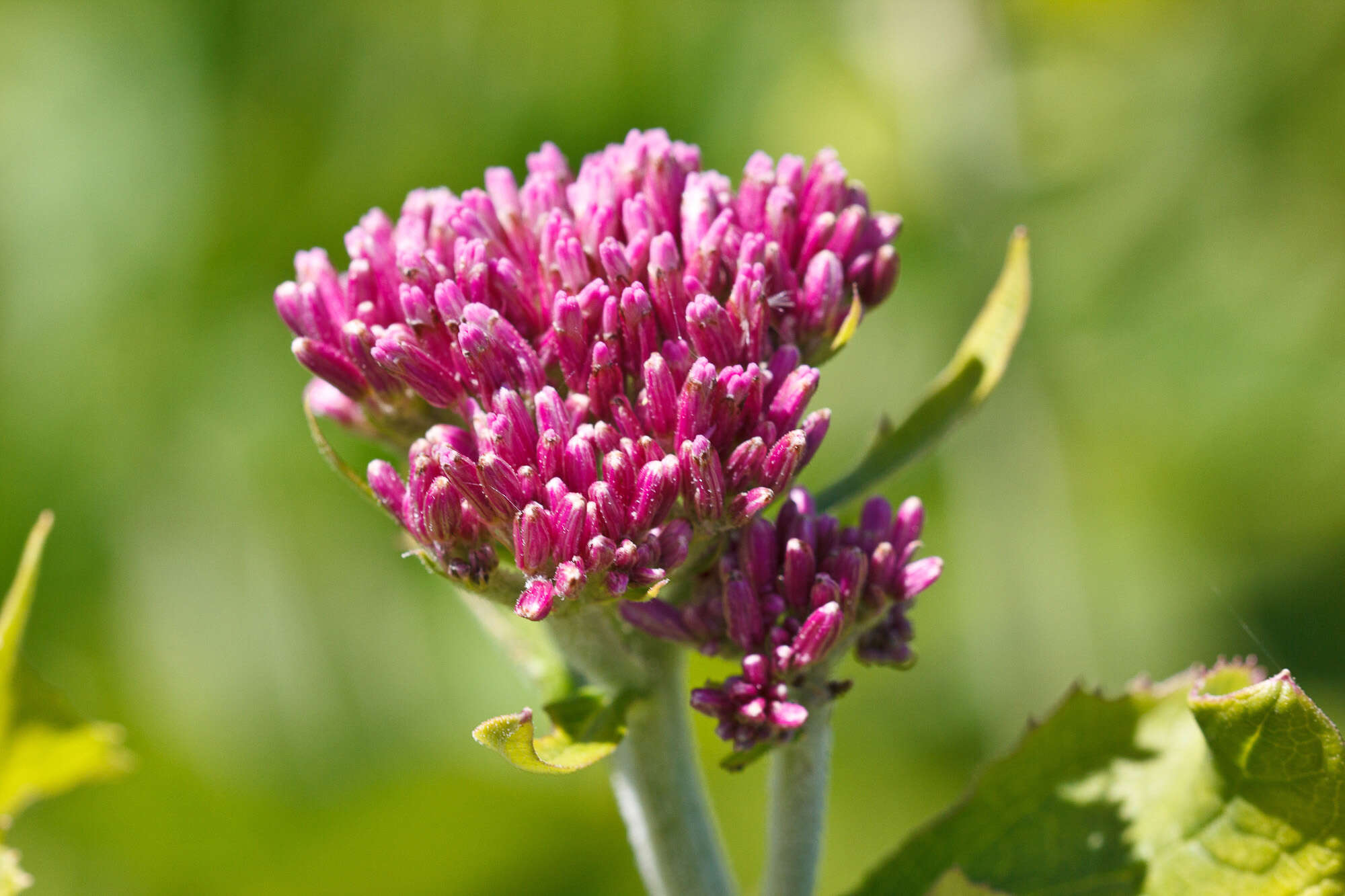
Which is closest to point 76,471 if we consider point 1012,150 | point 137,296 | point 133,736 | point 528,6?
point 137,296

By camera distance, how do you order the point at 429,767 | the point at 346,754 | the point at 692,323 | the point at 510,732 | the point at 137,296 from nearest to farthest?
1. the point at 510,732
2. the point at 692,323
3. the point at 429,767
4. the point at 346,754
5. the point at 137,296

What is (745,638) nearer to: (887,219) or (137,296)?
(887,219)

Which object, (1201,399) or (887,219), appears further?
(1201,399)

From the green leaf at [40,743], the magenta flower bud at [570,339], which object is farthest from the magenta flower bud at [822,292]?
the green leaf at [40,743]

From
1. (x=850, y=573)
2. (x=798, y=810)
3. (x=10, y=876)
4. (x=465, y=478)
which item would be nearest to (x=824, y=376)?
(x=798, y=810)

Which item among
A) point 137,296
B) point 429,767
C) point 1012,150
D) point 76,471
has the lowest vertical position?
point 429,767

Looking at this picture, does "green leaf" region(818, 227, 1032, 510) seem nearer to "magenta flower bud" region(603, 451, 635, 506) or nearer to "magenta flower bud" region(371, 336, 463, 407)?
"magenta flower bud" region(603, 451, 635, 506)
